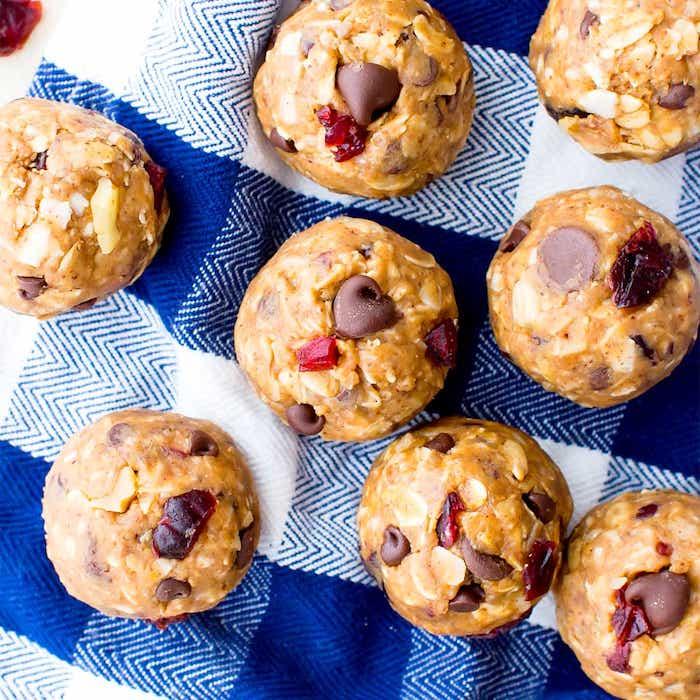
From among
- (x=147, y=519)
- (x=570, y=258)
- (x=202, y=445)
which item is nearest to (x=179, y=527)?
(x=147, y=519)

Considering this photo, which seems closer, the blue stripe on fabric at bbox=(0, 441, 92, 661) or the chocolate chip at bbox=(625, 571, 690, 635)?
the chocolate chip at bbox=(625, 571, 690, 635)

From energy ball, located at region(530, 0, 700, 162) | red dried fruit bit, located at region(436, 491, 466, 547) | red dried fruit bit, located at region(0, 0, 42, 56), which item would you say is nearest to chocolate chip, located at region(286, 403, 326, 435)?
red dried fruit bit, located at region(436, 491, 466, 547)

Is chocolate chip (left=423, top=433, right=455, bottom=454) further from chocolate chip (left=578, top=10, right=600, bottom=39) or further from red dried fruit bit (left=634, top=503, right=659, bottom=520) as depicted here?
chocolate chip (left=578, top=10, right=600, bottom=39)

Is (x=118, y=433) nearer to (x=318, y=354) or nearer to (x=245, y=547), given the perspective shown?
(x=245, y=547)

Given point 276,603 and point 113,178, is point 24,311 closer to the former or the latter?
point 113,178

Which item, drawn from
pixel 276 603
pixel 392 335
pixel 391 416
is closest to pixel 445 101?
pixel 392 335

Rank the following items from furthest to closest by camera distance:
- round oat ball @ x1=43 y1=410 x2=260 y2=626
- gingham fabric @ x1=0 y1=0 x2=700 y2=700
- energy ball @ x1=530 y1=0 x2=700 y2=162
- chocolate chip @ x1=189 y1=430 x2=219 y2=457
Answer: gingham fabric @ x1=0 y1=0 x2=700 y2=700, chocolate chip @ x1=189 y1=430 x2=219 y2=457, round oat ball @ x1=43 y1=410 x2=260 y2=626, energy ball @ x1=530 y1=0 x2=700 y2=162
